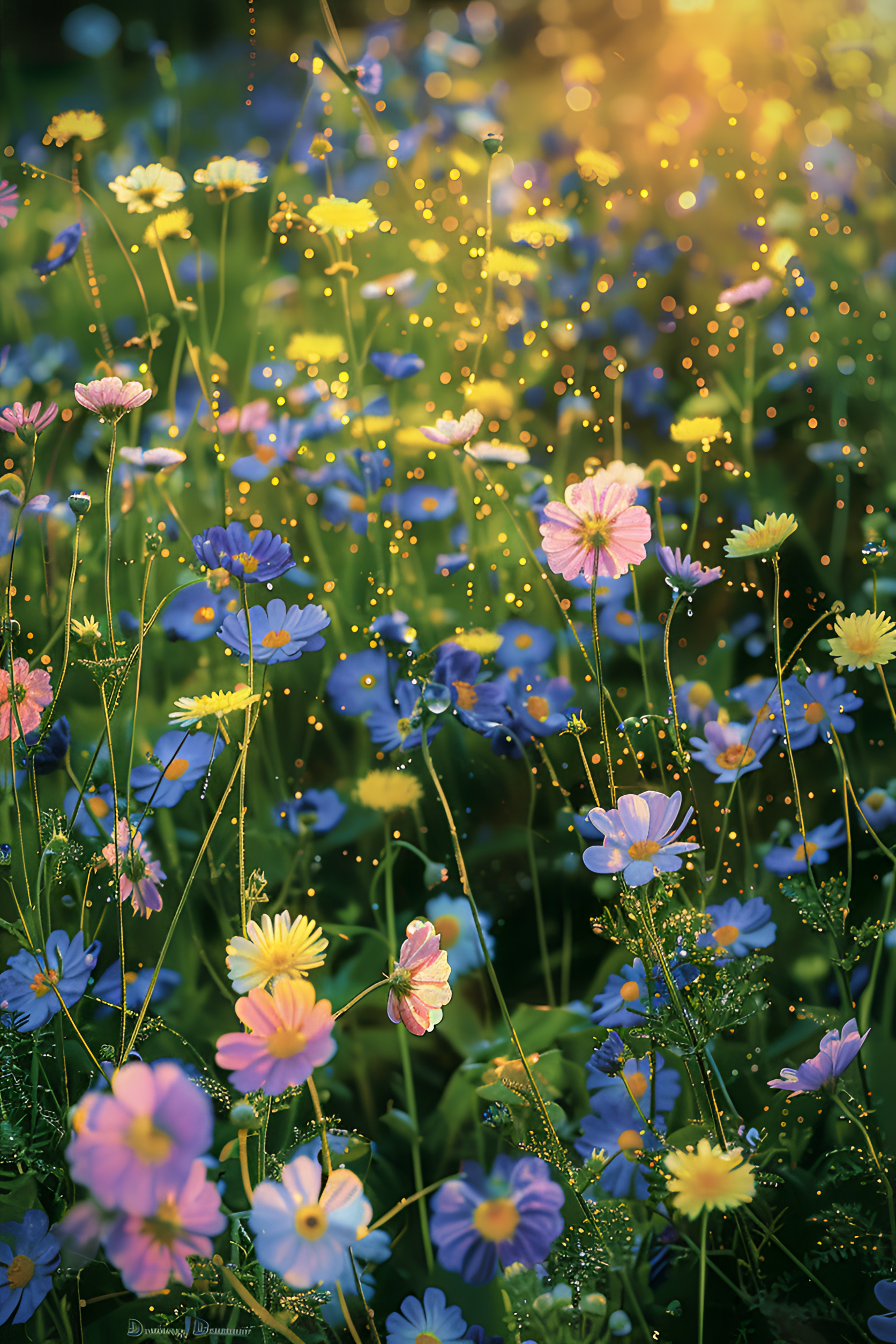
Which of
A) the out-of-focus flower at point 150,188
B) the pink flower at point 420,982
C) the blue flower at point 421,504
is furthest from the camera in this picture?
Answer: the blue flower at point 421,504

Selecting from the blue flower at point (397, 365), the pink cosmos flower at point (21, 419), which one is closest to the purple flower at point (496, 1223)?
the pink cosmos flower at point (21, 419)

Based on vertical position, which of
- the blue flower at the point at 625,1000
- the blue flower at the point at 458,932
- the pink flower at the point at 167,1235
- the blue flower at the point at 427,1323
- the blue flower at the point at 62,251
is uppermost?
the blue flower at the point at 62,251

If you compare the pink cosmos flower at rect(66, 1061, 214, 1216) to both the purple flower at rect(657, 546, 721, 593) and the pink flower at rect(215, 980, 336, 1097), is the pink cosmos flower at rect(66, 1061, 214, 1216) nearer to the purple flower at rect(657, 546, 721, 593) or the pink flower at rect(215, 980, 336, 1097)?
the pink flower at rect(215, 980, 336, 1097)

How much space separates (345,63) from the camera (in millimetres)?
730

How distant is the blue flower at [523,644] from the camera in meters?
0.68

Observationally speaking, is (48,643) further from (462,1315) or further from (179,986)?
(462,1315)

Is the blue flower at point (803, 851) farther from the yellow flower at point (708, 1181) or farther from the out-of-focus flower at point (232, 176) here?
the out-of-focus flower at point (232, 176)

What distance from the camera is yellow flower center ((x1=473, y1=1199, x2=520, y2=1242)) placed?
0.40 m

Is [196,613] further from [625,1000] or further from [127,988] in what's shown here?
[625,1000]

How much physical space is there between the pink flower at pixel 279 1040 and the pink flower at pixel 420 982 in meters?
0.06

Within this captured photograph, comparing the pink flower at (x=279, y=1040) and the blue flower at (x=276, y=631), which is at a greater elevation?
the blue flower at (x=276, y=631)

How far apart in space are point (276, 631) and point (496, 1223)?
0.32 metres

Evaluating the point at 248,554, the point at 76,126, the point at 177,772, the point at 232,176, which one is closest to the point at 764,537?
the point at 248,554

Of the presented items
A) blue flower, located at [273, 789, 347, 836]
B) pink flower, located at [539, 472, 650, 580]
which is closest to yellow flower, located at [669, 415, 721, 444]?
pink flower, located at [539, 472, 650, 580]
